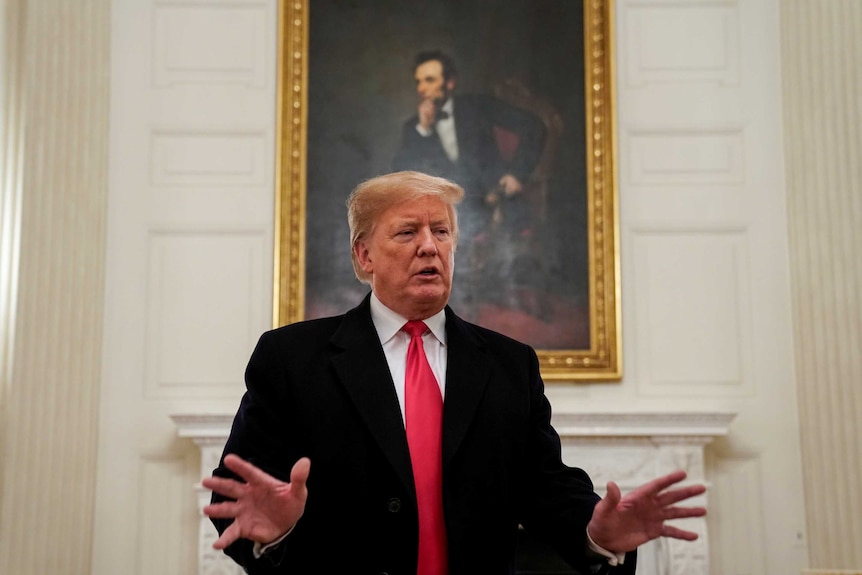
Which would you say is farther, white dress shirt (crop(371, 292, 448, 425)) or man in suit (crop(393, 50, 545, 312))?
man in suit (crop(393, 50, 545, 312))

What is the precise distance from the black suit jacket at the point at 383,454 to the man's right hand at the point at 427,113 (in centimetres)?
378

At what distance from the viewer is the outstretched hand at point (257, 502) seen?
7.03 ft

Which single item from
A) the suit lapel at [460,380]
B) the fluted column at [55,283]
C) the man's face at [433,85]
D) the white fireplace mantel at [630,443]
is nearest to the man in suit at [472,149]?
the man's face at [433,85]

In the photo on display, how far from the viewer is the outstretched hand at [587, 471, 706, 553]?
90.4 inches

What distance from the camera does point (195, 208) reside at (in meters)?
6.26

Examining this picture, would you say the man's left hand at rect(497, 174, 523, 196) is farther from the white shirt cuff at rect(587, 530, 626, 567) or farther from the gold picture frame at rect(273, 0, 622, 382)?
the white shirt cuff at rect(587, 530, 626, 567)

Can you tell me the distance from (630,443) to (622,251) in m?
1.18

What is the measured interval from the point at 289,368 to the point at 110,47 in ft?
14.6

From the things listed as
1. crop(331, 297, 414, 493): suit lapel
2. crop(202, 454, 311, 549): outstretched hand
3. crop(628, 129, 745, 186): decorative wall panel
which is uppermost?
crop(628, 129, 745, 186): decorative wall panel

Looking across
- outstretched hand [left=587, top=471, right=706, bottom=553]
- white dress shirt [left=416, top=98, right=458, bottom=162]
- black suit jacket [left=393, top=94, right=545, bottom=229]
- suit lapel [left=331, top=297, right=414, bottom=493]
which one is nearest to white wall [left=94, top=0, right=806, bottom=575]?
black suit jacket [left=393, top=94, right=545, bottom=229]

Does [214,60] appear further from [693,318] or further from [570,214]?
→ [693,318]

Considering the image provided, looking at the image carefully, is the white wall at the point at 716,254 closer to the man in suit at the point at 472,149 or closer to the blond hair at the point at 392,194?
the man in suit at the point at 472,149

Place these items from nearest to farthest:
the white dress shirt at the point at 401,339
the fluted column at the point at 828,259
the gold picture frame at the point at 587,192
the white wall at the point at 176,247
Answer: the white dress shirt at the point at 401,339 → the fluted column at the point at 828,259 → the white wall at the point at 176,247 → the gold picture frame at the point at 587,192

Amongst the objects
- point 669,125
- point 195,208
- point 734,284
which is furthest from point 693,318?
point 195,208
